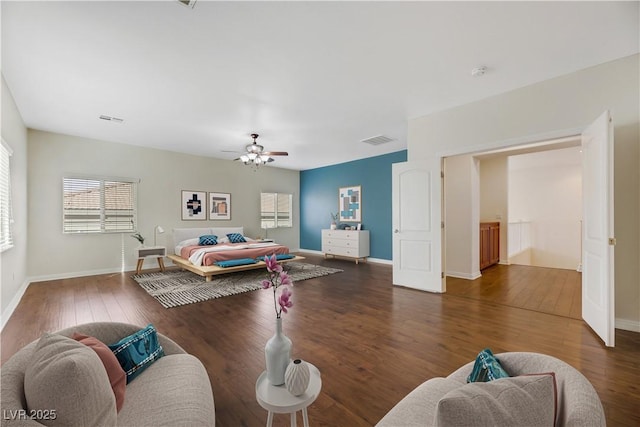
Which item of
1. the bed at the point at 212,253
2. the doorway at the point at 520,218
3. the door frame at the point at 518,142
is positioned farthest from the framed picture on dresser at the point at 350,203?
the door frame at the point at 518,142

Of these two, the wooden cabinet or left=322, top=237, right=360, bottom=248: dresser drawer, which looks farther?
left=322, top=237, right=360, bottom=248: dresser drawer

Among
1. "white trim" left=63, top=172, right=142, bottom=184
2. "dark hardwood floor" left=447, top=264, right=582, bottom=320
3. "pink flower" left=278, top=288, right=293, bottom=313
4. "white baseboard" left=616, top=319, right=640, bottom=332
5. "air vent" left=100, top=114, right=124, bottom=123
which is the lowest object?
"dark hardwood floor" left=447, top=264, right=582, bottom=320

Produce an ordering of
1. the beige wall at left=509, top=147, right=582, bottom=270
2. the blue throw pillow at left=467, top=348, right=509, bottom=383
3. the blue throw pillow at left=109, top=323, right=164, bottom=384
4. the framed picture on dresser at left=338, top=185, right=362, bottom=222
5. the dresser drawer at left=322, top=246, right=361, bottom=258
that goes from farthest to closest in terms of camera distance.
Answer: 1. the beige wall at left=509, top=147, right=582, bottom=270
2. the framed picture on dresser at left=338, top=185, right=362, bottom=222
3. the dresser drawer at left=322, top=246, right=361, bottom=258
4. the blue throw pillow at left=109, top=323, right=164, bottom=384
5. the blue throw pillow at left=467, top=348, right=509, bottom=383

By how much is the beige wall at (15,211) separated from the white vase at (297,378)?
383 cm

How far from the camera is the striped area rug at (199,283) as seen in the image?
3.91 metres

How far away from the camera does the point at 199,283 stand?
4.72 m

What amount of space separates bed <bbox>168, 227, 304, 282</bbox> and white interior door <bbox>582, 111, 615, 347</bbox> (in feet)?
15.1

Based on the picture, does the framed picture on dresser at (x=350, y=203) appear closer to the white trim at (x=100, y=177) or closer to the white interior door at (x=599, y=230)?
the white interior door at (x=599, y=230)

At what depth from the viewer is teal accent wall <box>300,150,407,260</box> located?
674cm

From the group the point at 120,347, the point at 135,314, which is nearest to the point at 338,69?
the point at 120,347

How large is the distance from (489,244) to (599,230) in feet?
11.1

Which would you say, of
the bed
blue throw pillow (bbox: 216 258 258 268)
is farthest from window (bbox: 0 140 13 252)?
blue throw pillow (bbox: 216 258 258 268)

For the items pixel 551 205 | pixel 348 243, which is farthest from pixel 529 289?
pixel 551 205

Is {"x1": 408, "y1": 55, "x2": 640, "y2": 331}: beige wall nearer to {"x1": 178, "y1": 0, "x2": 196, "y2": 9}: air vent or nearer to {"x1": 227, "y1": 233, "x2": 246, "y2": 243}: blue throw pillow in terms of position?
{"x1": 178, "y1": 0, "x2": 196, "y2": 9}: air vent
